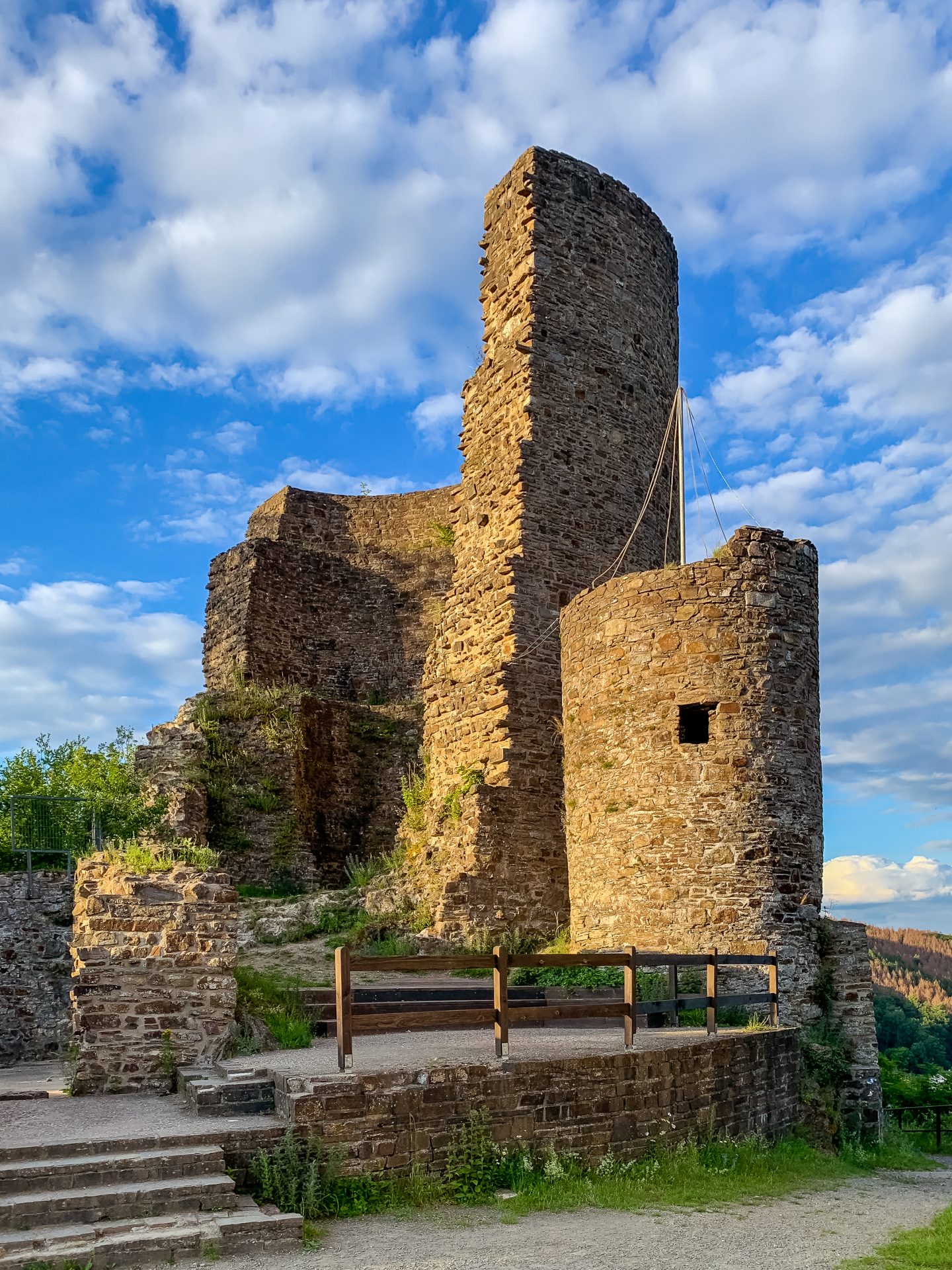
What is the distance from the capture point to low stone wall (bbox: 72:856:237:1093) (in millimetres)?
10414

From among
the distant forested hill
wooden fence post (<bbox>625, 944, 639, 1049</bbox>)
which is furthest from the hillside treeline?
wooden fence post (<bbox>625, 944, 639, 1049</bbox>)

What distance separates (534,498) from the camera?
18.7 m

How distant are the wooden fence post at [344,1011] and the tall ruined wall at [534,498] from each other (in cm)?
783

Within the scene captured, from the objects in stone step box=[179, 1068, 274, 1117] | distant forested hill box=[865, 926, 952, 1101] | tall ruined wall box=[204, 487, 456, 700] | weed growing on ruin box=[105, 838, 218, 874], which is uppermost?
tall ruined wall box=[204, 487, 456, 700]

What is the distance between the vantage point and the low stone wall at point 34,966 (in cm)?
1550

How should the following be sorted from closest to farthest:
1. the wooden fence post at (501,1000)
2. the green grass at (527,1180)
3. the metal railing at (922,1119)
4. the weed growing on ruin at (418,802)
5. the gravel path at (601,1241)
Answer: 1. the gravel path at (601,1241)
2. the green grass at (527,1180)
3. the wooden fence post at (501,1000)
4. the metal railing at (922,1119)
5. the weed growing on ruin at (418,802)

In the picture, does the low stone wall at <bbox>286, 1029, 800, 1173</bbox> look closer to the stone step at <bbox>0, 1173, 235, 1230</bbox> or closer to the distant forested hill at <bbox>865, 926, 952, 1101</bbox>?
the stone step at <bbox>0, 1173, 235, 1230</bbox>

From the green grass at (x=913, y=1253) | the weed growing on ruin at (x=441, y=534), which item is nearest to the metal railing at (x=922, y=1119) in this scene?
the green grass at (x=913, y=1253)

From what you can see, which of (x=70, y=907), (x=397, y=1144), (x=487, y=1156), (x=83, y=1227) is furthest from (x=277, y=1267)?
(x=70, y=907)

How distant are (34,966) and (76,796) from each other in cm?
302

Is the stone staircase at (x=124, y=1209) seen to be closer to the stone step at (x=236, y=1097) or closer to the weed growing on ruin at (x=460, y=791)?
the stone step at (x=236, y=1097)

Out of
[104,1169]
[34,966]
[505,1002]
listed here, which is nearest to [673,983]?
[505,1002]

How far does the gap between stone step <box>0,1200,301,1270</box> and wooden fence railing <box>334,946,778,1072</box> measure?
5.13ft

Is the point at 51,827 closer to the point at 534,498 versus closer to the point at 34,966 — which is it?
the point at 34,966
